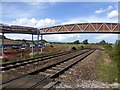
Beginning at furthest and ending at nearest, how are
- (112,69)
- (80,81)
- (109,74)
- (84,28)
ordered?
(84,28), (112,69), (109,74), (80,81)

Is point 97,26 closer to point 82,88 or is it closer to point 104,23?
point 104,23

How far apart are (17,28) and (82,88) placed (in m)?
42.5

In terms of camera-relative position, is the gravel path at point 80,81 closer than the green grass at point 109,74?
Yes

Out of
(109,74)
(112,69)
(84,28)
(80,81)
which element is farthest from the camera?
(84,28)

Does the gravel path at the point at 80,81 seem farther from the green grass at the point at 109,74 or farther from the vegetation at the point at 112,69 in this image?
the vegetation at the point at 112,69

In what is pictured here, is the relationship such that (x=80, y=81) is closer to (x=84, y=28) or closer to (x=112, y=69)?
(x=112, y=69)

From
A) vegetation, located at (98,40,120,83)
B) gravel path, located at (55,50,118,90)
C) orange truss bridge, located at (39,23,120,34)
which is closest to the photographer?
gravel path, located at (55,50,118,90)

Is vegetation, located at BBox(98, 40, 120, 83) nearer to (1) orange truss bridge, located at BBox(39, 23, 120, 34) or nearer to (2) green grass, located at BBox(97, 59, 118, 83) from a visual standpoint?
(2) green grass, located at BBox(97, 59, 118, 83)

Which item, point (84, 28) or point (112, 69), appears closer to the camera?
point (112, 69)

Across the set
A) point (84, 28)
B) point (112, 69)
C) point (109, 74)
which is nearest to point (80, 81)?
point (109, 74)

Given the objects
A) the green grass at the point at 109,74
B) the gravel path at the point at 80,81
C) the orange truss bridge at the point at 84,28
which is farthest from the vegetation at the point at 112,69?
the orange truss bridge at the point at 84,28

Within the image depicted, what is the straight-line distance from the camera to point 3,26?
44.5 metres

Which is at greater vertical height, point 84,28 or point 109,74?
point 84,28

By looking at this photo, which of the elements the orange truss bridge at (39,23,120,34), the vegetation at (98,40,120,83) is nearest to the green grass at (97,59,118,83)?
the vegetation at (98,40,120,83)
